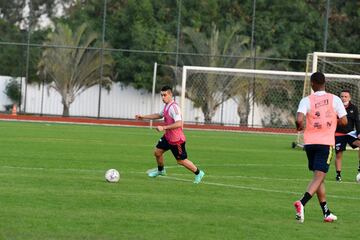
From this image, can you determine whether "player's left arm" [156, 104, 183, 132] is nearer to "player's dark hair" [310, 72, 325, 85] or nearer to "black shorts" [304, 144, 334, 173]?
"black shorts" [304, 144, 334, 173]

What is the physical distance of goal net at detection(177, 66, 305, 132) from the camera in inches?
1955

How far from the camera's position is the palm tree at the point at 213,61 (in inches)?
1973

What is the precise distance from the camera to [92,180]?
54.1ft

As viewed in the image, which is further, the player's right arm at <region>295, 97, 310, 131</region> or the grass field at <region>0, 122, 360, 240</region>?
the player's right arm at <region>295, 97, 310, 131</region>

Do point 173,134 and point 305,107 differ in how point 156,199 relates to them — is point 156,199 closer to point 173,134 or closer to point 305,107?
point 305,107

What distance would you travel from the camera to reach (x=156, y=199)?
45.2 feet

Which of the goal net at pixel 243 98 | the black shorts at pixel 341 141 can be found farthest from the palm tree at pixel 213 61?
the black shorts at pixel 341 141

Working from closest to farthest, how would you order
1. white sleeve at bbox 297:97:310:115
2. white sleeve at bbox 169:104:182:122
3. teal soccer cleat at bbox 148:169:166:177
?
white sleeve at bbox 297:97:310:115, white sleeve at bbox 169:104:182:122, teal soccer cleat at bbox 148:169:166:177

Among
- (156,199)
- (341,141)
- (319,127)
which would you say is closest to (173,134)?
(156,199)

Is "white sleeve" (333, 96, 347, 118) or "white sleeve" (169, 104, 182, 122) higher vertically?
"white sleeve" (333, 96, 347, 118)

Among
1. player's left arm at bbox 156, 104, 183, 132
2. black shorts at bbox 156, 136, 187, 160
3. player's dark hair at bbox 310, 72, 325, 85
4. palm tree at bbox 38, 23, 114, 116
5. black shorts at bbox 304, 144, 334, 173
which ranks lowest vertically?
black shorts at bbox 156, 136, 187, 160

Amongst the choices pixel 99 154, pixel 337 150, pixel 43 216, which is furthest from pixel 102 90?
pixel 43 216

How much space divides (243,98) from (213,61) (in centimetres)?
389

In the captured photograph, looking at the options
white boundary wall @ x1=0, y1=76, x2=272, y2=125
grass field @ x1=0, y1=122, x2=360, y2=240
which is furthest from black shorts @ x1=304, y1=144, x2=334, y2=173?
white boundary wall @ x1=0, y1=76, x2=272, y2=125
